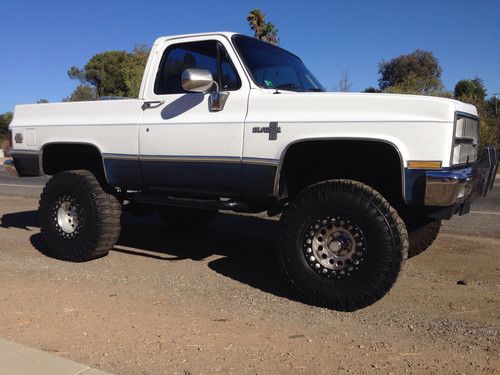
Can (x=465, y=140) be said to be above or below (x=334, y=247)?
above

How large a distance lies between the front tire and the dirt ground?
0.19 metres

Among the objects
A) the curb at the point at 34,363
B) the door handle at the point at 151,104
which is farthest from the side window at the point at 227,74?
the curb at the point at 34,363

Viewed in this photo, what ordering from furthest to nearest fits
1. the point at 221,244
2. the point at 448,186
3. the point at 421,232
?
the point at 221,244
the point at 421,232
the point at 448,186

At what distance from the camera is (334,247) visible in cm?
433

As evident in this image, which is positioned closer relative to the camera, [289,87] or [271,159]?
[271,159]

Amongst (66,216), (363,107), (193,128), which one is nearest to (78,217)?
(66,216)

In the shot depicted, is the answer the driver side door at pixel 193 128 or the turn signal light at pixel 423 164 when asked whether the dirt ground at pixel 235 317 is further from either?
the turn signal light at pixel 423 164

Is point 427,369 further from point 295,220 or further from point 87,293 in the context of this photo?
point 87,293

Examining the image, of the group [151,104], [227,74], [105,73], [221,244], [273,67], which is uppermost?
[105,73]

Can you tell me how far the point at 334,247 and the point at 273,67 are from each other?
2.00m

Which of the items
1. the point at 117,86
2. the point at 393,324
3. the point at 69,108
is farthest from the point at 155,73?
the point at 117,86

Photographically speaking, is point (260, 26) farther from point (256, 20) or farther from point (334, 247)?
point (334, 247)

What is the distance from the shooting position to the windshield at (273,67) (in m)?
5.00

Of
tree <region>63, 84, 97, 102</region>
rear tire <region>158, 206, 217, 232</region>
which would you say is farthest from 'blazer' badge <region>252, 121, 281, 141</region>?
tree <region>63, 84, 97, 102</region>
